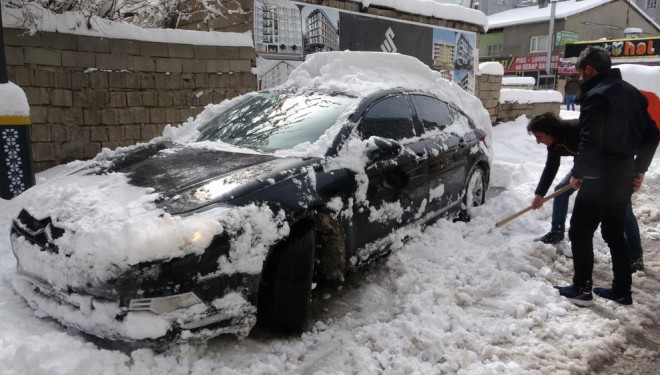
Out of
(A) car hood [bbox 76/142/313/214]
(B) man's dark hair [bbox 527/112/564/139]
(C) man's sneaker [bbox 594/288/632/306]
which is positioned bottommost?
(C) man's sneaker [bbox 594/288/632/306]

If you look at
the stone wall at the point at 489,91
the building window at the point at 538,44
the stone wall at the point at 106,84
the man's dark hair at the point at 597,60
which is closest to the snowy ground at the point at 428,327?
the man's dark hair at the point at 597,60

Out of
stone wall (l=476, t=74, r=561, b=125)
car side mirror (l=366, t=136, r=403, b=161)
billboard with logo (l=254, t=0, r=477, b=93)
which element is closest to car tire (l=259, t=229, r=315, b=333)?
car side mirror (l=366, t=136, r=403, b=161)

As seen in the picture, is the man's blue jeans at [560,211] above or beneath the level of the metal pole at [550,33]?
beneath

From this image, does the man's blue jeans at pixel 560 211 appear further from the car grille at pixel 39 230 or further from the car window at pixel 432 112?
the car grille at pixel 39 230

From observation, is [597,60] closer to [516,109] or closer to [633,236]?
[633,236]

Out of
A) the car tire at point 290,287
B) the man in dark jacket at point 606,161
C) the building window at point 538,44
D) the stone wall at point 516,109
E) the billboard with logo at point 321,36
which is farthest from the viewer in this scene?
the building window at point 538,44

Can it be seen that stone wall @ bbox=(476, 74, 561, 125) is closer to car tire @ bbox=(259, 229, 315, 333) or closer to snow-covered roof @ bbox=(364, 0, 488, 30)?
snow-covered roof @ bbox=(364, 0, 488, 30)

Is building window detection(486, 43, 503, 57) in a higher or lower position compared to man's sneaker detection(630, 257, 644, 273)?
higher

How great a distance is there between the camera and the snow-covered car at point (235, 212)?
2.53 meters

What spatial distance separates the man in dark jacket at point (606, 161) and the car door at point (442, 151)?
1195 mm

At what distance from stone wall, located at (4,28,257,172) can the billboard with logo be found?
1.81ft

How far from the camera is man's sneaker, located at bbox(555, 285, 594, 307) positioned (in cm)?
374

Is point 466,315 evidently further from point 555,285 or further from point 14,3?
point 14,3

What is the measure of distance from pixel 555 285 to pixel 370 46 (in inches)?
283
